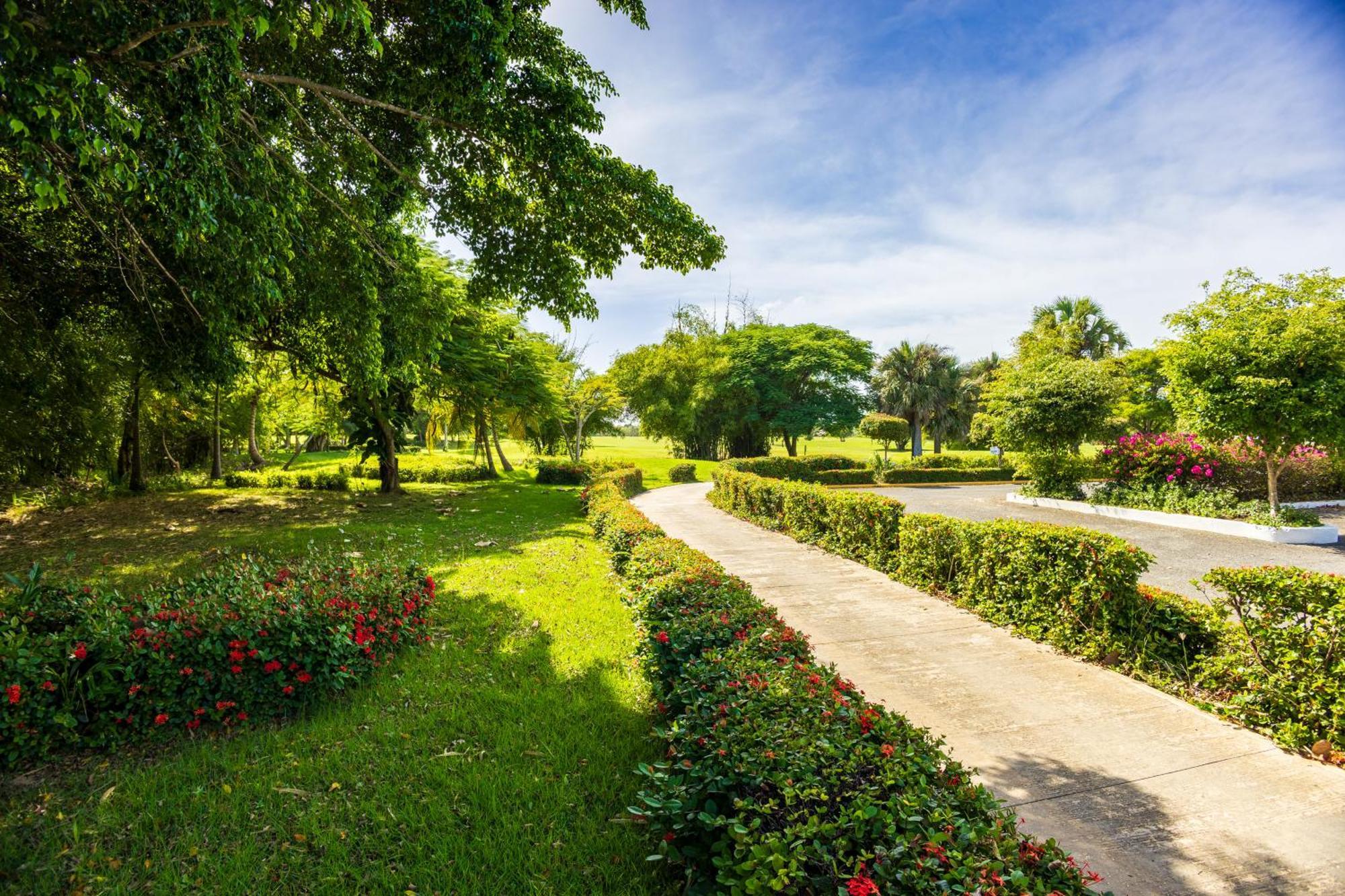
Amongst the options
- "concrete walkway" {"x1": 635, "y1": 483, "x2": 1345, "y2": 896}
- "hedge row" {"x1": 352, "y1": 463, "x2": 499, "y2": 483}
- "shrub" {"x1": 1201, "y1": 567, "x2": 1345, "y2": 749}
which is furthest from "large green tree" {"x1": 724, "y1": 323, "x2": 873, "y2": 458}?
"shrub" {"x1": 1201, "y1": 567, "x2": 1345, "y2": 749}

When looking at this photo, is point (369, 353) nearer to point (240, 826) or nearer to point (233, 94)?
point (233, 94)

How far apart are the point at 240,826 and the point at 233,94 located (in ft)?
A: 19.9

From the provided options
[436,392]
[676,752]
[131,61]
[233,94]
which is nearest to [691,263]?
[233,94]

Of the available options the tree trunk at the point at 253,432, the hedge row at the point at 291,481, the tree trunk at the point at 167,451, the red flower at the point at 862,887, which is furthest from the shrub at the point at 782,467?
the tree trunk at the point at 167,451

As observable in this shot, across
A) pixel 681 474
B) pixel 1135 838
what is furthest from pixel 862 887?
pixel 681 474

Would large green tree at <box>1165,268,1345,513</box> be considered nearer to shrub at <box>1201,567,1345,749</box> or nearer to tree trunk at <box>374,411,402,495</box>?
shrub at <box>1201,567,1345,749</box>

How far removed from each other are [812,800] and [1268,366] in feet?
50.9

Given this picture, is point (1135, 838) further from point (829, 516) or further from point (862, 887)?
point (829, 516)

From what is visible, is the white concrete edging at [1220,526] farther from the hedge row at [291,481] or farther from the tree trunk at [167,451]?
the tree trunk at [167,451]

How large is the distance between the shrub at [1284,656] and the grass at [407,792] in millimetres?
4619

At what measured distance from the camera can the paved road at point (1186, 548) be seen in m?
8.56

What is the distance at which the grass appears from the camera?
2.82m

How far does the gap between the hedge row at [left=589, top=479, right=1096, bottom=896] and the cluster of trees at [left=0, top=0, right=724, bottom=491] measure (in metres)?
5.04

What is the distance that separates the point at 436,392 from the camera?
1939 centimetres
